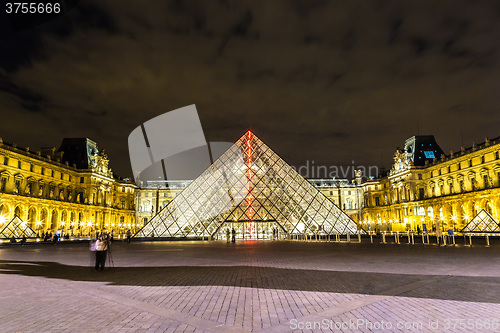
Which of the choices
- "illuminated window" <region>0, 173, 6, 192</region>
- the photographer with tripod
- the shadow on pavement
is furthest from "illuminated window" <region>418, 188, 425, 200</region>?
"illuminated window" <region>0, 173, 6, 192</region>

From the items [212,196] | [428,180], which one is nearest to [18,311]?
[212,196]

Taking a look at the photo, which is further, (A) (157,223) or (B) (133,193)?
(B) (133,193)

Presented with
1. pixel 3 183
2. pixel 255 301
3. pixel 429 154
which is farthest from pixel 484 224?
pixel 3 183

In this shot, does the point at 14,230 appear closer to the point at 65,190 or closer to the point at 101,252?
the point at 65,190

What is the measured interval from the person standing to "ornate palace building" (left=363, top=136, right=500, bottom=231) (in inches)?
1146

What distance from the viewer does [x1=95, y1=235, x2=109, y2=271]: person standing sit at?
29.3 feet

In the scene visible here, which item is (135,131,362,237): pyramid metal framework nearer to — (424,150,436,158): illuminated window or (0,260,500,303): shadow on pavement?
(0,260,500,303): shadow on pavement

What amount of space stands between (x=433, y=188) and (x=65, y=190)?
2240 inches

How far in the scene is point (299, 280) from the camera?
7.07 m

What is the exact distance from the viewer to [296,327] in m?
3.88

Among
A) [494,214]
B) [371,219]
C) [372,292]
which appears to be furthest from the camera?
[371,219]

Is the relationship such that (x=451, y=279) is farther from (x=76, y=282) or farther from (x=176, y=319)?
(x=76, y=282)

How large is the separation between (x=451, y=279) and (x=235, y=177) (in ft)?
75.2

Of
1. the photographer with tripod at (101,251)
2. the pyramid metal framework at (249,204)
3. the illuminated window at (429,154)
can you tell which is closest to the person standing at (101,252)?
the photographer with tripod at (101,251)
